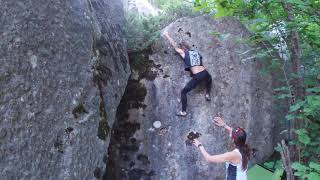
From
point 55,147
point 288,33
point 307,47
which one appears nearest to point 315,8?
point 288,33

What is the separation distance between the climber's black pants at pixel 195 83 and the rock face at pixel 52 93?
1.82 meters

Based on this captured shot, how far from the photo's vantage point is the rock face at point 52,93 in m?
4.14

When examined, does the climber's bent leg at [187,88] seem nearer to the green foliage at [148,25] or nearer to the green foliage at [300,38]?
the green foliage at [148,25]

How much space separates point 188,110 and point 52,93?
332 cm

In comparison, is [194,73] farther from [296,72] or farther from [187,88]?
[296,72]

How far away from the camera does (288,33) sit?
17.2 feet

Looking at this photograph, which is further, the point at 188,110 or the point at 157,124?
the point at 188,110

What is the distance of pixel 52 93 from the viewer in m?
4.59

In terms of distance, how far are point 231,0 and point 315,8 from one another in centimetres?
111

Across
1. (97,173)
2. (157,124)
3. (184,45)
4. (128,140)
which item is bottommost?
(128,140)

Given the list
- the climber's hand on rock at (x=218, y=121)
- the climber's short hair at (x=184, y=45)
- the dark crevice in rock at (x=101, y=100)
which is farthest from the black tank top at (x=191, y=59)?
the dark crevice in rock at (x=101, y=100)

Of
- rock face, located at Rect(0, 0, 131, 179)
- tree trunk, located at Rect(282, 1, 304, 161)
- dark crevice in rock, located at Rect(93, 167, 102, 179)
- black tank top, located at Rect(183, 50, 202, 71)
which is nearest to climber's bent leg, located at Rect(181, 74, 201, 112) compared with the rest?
black tank top, located at Rect(183, 50, 202, 71)

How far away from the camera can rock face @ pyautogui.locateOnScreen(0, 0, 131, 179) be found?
4141 millimetres

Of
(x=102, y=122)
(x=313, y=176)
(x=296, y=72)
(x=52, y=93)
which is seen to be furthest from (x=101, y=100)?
(x=313, y=176)
